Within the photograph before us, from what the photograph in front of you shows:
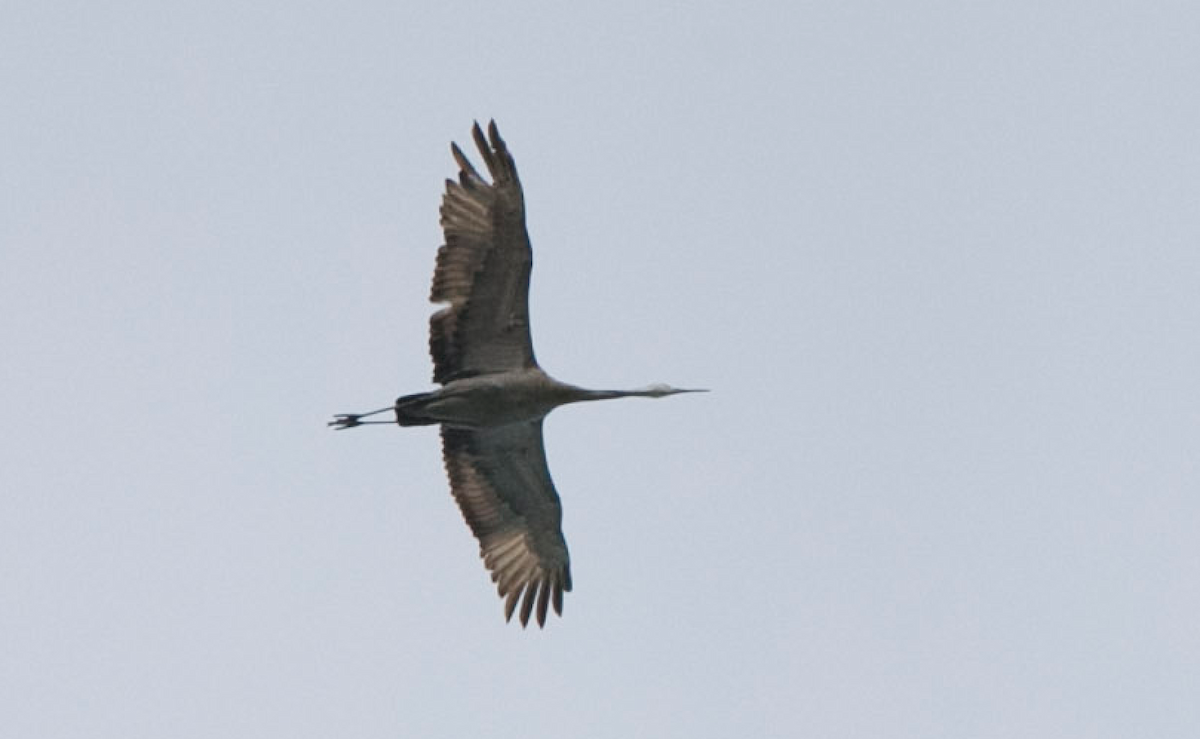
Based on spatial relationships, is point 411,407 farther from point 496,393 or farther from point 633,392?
point 633,392

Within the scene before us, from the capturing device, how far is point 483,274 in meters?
25.2

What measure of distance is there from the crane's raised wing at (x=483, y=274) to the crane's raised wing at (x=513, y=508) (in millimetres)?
1410

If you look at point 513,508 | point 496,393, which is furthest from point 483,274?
point 513,508

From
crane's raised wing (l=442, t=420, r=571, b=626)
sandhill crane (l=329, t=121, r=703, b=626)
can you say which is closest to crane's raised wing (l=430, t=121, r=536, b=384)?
sandhill crane (l=329, t=121, r=703, b=626)

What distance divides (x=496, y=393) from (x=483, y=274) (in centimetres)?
155

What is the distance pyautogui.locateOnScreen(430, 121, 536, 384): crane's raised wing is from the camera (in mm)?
24844

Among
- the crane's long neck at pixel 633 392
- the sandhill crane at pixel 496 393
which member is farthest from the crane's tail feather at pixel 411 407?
the crane's long neck at pixel 633 392

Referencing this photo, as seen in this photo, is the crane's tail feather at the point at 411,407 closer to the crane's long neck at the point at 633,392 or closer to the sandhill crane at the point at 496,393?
the sandhill crane at the point at 496,393

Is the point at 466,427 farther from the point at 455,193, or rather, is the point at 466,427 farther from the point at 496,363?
the point at 455,193

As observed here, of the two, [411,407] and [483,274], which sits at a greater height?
[483,274]

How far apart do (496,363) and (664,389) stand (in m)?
2.13

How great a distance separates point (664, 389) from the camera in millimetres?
25781

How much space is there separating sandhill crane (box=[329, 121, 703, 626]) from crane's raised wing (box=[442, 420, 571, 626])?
13 mm

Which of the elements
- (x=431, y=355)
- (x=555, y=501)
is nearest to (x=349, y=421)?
(x=431, y=355)
